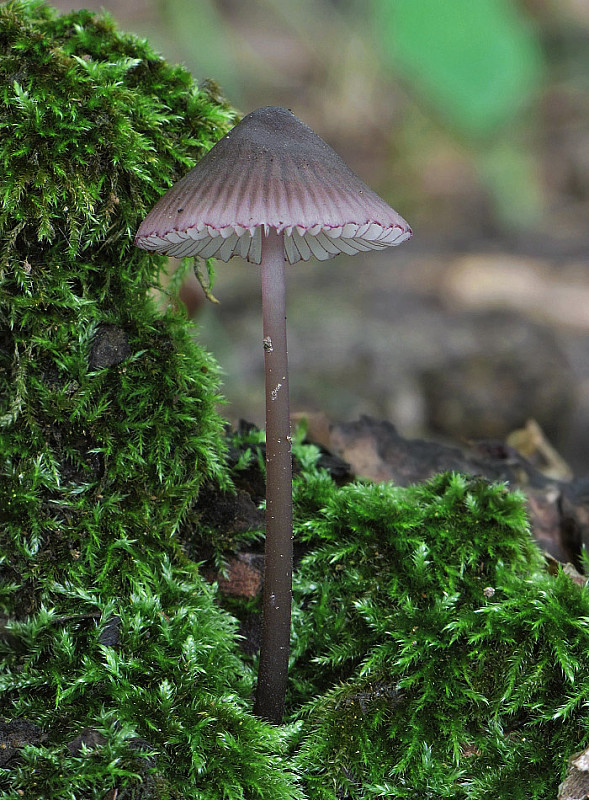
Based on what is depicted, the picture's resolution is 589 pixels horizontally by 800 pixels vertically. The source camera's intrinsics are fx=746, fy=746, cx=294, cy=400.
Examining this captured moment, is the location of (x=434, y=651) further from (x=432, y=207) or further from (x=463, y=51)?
(x=432, y=207)

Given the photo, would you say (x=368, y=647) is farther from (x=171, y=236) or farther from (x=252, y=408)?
(x=252, y=408)

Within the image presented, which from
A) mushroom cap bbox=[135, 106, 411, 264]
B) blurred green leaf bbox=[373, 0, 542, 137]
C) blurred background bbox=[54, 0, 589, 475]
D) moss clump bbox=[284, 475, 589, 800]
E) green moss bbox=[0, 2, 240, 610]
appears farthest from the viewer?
blurred green leaf bbox=[373, 0, 542, 137]

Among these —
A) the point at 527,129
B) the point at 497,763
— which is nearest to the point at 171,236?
the point at 497,763

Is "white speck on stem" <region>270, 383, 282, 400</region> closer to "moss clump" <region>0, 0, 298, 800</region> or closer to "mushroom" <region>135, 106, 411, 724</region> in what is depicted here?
"mushroom" <region>135, 106, 411, 724</region>

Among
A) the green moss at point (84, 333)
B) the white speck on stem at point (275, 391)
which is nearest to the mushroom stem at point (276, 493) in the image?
the white speck on stem at point (275, 391)

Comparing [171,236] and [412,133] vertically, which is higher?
[412,133]

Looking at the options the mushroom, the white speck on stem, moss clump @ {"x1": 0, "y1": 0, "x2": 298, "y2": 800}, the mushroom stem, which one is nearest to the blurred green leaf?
moss clump @ {"x1": 0, "y1": 0, "x2": 298, "y2": 800}
